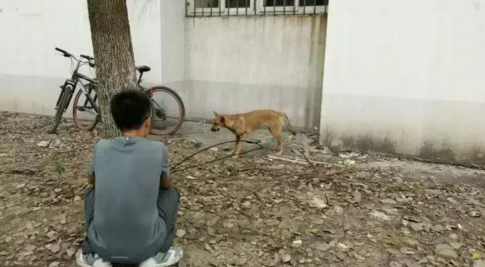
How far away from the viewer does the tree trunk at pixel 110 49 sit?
343 centimetres

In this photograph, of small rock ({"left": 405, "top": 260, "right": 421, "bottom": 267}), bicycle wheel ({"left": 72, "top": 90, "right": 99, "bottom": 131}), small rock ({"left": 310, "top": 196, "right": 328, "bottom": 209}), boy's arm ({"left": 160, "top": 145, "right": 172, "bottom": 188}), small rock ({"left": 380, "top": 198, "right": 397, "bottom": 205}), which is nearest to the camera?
boy's arm ({"left": 160, "top": 145, "right": 172, "bottom": 188})

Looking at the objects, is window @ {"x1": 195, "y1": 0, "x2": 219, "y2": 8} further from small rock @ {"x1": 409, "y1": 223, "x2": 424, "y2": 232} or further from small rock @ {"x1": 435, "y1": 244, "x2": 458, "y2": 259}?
small rock @ {"x1": 435, "y1": 244, "x2": 458, "y2": 259}

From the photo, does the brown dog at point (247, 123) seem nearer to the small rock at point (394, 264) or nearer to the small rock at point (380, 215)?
the small rock at point (380, 215)

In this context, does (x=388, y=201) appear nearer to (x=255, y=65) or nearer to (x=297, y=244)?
(x=297, y=244)

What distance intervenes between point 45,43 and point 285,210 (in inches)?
237

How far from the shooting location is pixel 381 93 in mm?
5363

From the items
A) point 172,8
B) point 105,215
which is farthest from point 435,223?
point 172,8

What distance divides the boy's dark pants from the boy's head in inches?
18.1

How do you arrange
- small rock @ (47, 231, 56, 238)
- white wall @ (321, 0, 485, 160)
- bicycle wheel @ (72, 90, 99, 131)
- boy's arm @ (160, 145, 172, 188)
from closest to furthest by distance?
boy's arm @ (160, 145, 172, 188) < small rock @ (47, 231, 56, 238) < white wall @ (321, 0, 485, 160) < bicycle wheel @ (72, 90, 99, 131)

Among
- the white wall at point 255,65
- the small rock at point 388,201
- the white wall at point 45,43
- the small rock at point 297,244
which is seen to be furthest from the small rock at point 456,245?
the white wall at point 45,43

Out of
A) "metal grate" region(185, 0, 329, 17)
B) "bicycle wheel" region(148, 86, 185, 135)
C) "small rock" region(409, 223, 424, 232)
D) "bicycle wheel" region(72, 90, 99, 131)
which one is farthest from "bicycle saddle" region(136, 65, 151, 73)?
"small rock" region(409, 223, 424, 232)

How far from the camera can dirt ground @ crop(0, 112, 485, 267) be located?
3080 mm

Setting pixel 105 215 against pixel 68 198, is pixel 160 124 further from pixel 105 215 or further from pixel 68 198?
pixel 105 215

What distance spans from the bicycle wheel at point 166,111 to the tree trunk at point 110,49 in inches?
103
